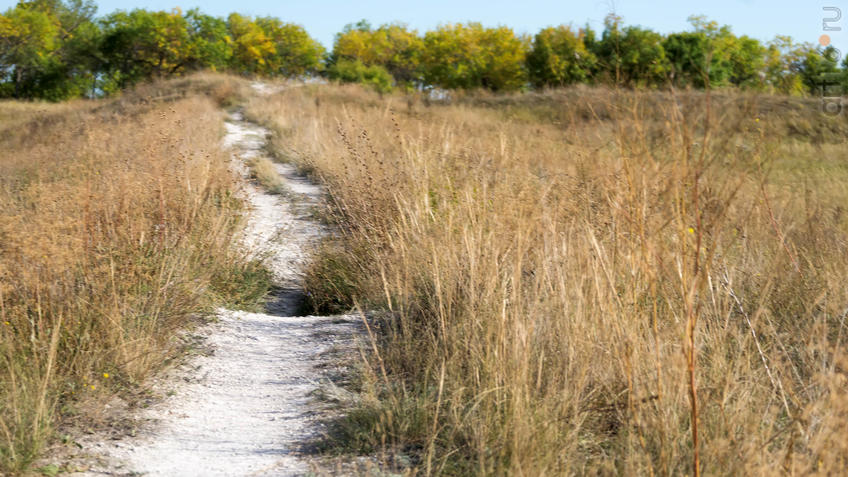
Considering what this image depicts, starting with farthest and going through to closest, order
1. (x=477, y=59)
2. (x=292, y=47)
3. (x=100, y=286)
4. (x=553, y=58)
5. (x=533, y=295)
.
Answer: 1. (x=292, y=47)
2. (x=477, y=59)
3. (x=553, y=58)
4. (x=100, y=286)
5. (x=533, y=295)

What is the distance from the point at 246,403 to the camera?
354 centimetres

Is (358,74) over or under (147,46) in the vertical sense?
under

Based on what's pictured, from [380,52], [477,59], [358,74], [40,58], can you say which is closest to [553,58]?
[477,59]

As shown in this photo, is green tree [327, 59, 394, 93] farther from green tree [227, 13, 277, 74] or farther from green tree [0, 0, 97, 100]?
green tree [0, 0, 97, 100]

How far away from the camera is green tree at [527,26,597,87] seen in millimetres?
34250

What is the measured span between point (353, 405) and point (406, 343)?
0.47 m

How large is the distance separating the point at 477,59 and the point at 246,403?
39.6 meters

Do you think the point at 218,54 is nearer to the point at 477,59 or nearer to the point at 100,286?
the point at 477,59

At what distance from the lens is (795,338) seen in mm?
3447

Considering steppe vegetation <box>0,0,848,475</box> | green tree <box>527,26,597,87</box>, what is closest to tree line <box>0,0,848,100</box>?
green tree <box>527,26,597,87</box>

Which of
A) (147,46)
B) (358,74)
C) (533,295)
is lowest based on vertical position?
(533,295)

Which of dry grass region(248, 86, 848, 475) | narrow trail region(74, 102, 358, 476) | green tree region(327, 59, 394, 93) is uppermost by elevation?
green tree region(327, 59, 394, 93)

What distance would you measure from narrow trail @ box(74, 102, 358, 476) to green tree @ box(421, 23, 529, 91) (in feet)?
118

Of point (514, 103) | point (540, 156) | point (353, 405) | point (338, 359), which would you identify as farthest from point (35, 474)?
point (514, 103)
